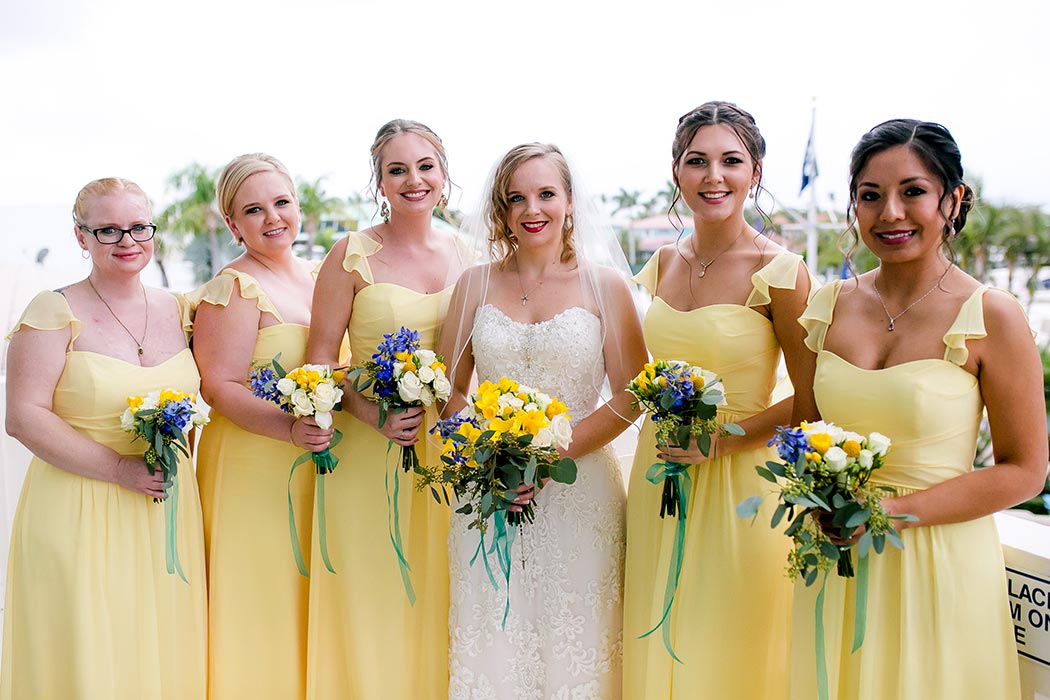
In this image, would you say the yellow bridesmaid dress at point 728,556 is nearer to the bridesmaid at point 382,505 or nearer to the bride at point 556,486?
the bride at point 556,486

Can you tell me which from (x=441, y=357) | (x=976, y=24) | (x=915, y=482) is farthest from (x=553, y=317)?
(x=976, y=24)

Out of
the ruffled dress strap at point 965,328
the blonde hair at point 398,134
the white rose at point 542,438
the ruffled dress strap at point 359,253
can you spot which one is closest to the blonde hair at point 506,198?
the blonde hair at point 398,134

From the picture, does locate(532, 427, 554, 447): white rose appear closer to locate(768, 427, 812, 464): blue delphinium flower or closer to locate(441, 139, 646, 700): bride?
locate(441, 139, 646, 700): bride

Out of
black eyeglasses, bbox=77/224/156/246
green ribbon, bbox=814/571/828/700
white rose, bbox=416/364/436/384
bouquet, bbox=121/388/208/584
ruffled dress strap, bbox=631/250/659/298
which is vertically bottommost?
green ribbon, bbox=814/571/828/700

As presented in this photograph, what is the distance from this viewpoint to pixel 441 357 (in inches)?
138

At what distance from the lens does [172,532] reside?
353cm

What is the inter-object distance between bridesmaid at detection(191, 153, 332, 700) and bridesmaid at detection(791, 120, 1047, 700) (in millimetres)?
2339

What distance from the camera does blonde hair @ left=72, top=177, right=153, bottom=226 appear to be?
348 cm

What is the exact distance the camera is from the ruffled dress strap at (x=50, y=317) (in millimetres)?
3375

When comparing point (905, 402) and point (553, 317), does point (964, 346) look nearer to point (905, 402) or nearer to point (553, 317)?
point (905, 402)

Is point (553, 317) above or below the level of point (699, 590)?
above

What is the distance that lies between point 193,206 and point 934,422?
34673 mm

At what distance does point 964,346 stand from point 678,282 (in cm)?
111

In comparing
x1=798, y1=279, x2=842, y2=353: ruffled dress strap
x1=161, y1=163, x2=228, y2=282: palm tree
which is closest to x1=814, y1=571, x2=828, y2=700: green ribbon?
x1=798, y1=279, x2=842, y2=353: ruffled dress strap
